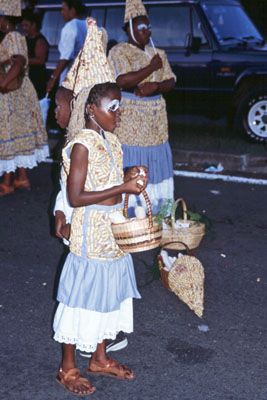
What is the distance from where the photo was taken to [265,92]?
10016 millimetres

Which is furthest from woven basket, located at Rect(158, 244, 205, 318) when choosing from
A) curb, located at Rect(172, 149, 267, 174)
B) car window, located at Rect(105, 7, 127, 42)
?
car window, located at Rect(105, 7, 127, 42)

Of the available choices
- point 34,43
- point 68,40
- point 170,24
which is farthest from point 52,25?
point 34,43

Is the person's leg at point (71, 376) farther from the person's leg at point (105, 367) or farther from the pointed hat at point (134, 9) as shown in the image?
the pointed hat at point (134, 9)

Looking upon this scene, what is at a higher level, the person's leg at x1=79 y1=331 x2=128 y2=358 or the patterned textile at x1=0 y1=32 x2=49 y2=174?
the patterned textile at x1=0 y1=32 x2=49 y2=174

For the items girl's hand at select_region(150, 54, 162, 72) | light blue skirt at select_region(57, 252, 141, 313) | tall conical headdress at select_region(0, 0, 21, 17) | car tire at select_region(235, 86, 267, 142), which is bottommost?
car tire at select_region(235, 86, 267, 142)

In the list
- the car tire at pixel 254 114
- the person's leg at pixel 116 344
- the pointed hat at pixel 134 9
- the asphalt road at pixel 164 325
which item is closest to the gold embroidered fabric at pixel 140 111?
the pointed hat at pixel 134 9

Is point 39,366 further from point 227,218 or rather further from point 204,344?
point 227,218

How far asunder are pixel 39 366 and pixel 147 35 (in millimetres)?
3059

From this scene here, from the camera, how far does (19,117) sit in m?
7.41

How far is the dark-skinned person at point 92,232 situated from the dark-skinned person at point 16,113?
3.56 metres

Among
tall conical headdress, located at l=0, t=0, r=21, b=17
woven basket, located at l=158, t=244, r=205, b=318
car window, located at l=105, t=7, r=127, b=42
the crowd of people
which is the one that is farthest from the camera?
car window, located at l=105, t=7, r=127, b=42

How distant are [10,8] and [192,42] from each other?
13.4ft

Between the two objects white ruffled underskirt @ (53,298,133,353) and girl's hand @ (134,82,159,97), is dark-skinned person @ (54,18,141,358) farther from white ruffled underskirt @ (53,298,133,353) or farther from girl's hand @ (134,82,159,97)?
girl's hand @ (134,82,159,97)

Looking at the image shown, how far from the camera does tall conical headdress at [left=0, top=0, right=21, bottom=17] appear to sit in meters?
6.78
